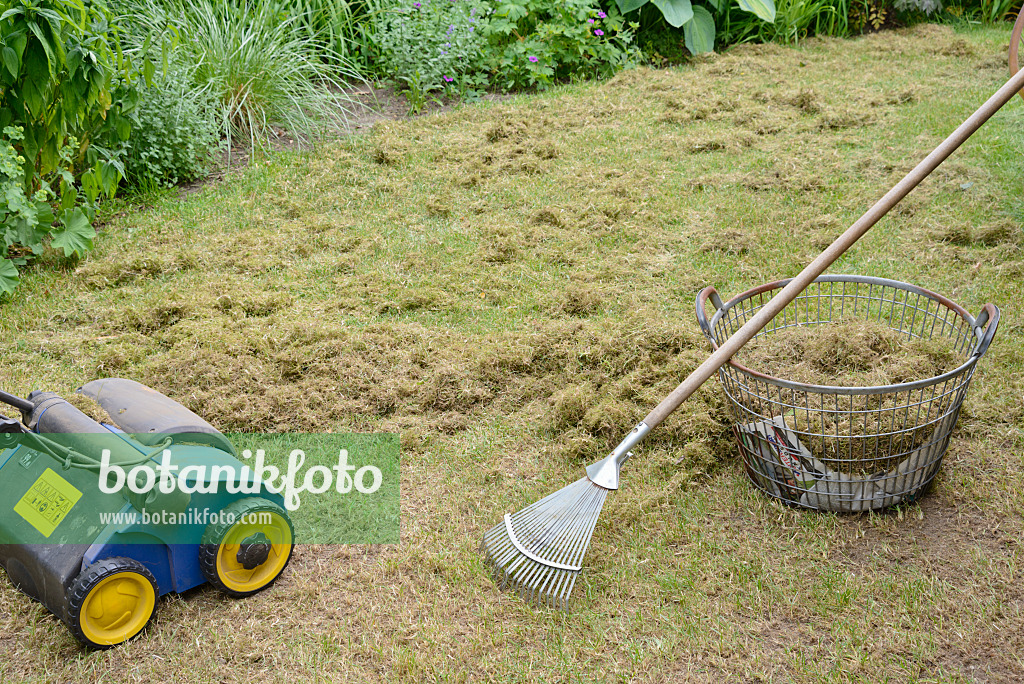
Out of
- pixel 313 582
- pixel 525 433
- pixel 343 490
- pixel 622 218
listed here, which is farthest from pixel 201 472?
Answer: pixel 622 218

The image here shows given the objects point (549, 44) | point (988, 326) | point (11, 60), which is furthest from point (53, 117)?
point (549, 44)

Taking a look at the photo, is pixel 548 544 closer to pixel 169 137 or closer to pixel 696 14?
pixel 169 137

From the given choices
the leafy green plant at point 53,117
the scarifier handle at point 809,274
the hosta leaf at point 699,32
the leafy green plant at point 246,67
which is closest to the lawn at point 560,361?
the leafy green plant at point 53,117

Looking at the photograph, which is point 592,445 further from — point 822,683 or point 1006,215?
point 1006,215

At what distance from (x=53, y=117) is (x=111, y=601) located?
2.88 meters

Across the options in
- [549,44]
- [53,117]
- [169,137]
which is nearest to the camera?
[53,117]

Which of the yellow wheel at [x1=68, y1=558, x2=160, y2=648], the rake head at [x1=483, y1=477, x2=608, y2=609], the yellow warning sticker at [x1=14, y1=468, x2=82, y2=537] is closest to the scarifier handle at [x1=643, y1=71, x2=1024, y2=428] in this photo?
the rake head at [x1=483, y1=477, x2=608, y2=609]

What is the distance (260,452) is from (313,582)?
68cm

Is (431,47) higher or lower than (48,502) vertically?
higher

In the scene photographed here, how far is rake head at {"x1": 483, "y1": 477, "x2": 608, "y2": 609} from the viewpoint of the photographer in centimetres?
223

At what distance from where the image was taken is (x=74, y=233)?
13.7ft

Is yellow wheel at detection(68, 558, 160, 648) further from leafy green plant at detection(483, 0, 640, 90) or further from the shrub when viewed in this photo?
leafy green plant at detection(483, 0, 640, 90)

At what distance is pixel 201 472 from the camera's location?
2061mm

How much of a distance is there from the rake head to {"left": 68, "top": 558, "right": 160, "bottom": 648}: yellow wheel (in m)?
0.91
